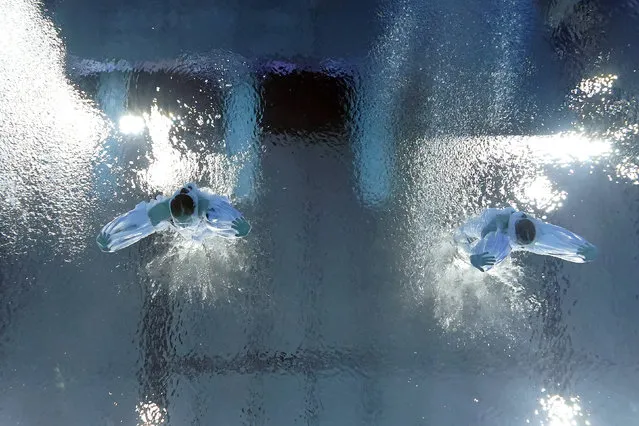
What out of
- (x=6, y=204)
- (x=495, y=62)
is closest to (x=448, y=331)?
(x=495, y=62)

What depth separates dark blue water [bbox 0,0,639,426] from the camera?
7.49 ft

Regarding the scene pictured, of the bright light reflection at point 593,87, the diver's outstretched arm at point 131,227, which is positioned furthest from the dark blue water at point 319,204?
the diver's outstretched arm at point 131,227

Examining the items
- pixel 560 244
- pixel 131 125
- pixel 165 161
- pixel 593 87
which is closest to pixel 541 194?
pixel 560 244

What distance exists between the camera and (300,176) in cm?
244

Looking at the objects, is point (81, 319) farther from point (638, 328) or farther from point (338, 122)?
point (638, 328)

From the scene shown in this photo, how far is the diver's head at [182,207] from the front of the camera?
1783 mm

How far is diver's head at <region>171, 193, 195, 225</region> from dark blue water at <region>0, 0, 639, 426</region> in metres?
0.59

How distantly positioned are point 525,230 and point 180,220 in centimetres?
145

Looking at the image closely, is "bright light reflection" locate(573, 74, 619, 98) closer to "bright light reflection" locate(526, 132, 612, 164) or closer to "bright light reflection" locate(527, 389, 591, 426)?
"bright light reflection" locate(526, 132, 612, 164)

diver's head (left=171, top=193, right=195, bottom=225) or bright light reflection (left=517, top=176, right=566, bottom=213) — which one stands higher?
bright light reflection (left=517, top=176, right=566, bottom=213)

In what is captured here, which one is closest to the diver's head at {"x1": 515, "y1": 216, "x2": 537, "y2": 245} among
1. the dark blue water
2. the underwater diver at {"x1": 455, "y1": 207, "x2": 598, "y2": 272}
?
the underwater diver at {"x1": 455, "y1": 207, "x2": 598, "y2": 272}

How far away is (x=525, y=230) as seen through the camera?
1803mm

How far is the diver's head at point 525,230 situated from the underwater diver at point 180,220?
3.84ft

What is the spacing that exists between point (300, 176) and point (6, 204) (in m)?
1.74
